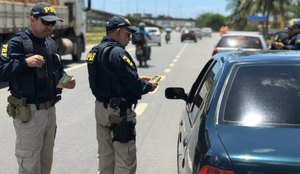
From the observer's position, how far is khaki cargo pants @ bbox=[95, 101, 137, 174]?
13.9ft

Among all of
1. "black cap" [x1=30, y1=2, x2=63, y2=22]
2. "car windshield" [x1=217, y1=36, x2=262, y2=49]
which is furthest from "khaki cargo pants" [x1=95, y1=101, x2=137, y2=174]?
"car windshield" [x1=217, y1=36, x2=262, y2=49]

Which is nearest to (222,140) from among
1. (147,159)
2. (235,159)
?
(235,159)

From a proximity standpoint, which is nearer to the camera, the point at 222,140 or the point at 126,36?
the point at 222,140

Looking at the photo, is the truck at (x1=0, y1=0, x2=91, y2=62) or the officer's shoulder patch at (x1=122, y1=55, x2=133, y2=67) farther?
the truck at (x1=0, y1=0, x2=91, y2=62)

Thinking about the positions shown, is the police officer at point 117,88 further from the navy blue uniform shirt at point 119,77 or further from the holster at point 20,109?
the holster at point 20,109

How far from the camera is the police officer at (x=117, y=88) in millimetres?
4082

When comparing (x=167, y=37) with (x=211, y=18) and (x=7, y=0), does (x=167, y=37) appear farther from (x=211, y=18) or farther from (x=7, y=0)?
(x=211, y=18)

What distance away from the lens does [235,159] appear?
2.57 meters

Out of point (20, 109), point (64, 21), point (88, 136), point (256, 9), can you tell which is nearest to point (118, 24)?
point (20, 109)

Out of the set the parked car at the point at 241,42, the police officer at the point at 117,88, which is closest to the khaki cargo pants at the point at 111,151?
the police officer at the point at 117,88

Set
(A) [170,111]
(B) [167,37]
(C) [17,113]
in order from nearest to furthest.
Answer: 1. (C) [17,113]
2. (A) [170,111]
3. (B) [167,37]

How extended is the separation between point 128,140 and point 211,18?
180m

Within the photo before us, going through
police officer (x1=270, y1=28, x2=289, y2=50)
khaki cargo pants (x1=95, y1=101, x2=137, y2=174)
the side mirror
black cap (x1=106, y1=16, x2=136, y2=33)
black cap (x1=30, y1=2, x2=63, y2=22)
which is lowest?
khaki cargo pants (x1=95, y1=101, x2=137, y2=174)

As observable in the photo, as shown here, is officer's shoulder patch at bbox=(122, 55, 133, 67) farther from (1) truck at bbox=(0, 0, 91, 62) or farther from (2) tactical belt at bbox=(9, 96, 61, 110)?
(1) truck at bbox=(0, 0, 91, 62)
